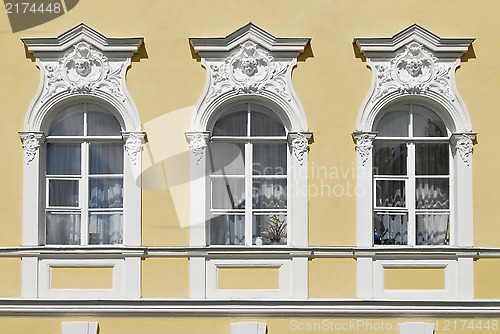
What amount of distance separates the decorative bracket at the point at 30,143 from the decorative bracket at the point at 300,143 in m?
3.67

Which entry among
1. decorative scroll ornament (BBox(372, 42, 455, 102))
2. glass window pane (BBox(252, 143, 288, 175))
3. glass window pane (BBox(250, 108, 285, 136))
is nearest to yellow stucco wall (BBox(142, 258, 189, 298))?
glass window pane (BBox(252, 143, 288, 175))

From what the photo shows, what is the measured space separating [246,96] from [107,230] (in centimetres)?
284

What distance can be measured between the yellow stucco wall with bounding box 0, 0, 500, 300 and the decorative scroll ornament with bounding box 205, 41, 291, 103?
0.65 ft

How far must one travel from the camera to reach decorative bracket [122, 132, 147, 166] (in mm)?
13227

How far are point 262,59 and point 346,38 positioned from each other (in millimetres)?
1255

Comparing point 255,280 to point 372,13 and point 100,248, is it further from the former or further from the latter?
point 372,13

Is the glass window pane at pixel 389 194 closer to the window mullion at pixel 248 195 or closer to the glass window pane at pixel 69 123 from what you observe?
the window mullion at pixel 248 195

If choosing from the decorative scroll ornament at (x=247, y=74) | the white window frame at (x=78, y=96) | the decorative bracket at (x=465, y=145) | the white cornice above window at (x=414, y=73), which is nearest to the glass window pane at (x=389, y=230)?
the decorative bracket at (x=465, y=145)

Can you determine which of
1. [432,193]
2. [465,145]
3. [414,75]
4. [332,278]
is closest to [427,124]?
[465,145]

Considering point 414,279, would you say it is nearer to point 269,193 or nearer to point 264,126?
point 269,193

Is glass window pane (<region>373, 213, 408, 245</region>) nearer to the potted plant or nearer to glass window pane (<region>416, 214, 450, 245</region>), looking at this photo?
glass window pane (<region>416, 214, 450, 245</region>)

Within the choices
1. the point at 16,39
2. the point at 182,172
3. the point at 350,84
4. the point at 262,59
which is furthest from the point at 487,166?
the point at 16,39

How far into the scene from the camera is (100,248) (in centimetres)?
1320

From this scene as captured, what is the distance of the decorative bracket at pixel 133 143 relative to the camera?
13.2 m
